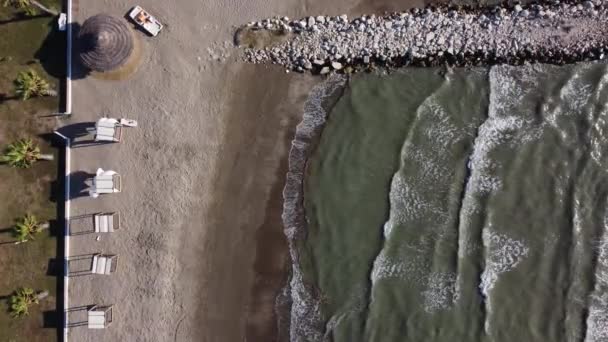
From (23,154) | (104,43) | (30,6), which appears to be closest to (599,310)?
(104,43)

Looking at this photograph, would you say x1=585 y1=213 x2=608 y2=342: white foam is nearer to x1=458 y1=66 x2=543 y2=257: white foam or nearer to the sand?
x1=458 y1=66 x2=543 y2=257: white foam

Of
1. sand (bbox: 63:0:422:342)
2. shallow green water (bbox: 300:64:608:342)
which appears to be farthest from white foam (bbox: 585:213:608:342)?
sand (bbox: 63:0:422:342)

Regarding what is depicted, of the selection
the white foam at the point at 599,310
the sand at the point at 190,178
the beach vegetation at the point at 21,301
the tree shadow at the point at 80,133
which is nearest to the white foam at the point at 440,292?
the white foam at the point at 599,310

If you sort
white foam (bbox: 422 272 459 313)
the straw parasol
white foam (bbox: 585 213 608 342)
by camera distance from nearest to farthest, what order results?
white foam (bbox: 585 213 608 342), the straw parasol, white foam (bbox: 422 272 459 313)

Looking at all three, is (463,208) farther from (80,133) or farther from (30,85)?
(30,85)

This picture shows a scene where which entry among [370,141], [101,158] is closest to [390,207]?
[370,141]

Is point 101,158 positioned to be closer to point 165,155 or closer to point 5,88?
point 165,155
